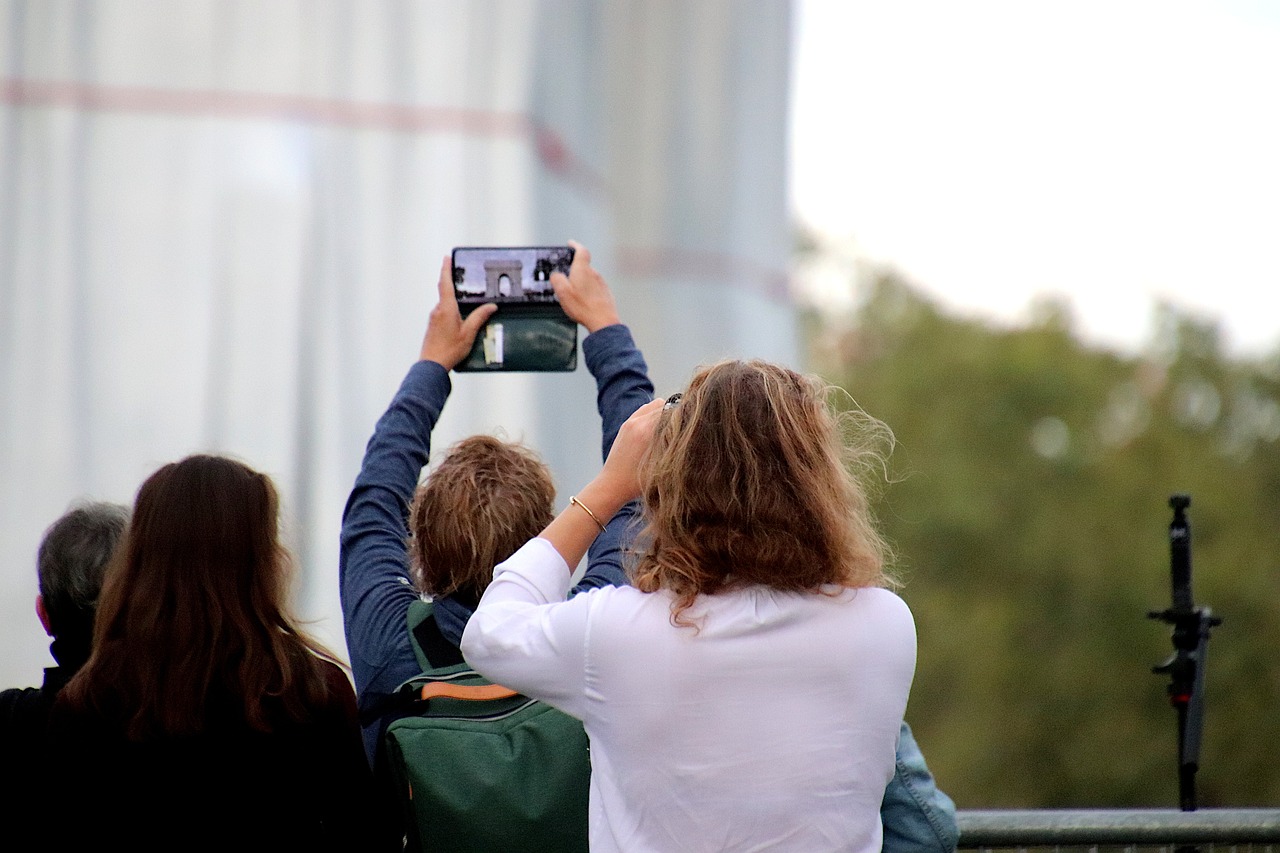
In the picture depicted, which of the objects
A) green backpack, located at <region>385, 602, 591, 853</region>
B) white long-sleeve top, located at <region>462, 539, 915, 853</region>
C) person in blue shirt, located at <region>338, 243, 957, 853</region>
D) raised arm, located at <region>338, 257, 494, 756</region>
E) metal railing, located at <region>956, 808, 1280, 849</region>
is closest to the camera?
white long-sleeve top, located at <region>462, 539, 915, 853</region>

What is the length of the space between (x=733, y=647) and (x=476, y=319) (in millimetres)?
876

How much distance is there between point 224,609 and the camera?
1.63 metres

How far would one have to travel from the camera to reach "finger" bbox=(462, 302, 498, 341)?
2.08m

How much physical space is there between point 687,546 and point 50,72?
2255 millimetres

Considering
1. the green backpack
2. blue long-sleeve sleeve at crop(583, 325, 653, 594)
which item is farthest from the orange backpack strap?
blue long-sleeve sleeve at crop(583, 325, 653, 594)

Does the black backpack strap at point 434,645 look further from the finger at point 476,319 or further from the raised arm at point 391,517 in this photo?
the finger at point 476,319

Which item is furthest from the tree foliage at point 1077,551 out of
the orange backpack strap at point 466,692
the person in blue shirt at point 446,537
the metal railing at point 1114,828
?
the orange backpack strap at point 466,692

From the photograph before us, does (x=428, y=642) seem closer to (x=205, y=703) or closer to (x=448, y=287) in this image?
(x=205, y=703)

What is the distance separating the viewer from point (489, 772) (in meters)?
1.56

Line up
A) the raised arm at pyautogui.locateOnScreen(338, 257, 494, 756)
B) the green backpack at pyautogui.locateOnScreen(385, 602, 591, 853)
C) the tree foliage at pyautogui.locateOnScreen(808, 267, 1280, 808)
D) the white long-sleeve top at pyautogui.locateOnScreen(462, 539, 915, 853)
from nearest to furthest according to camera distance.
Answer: the white long-sleeve top at pyautogui.locateOnScreen(462, 539, 915, 853) → the green backpack at pyautogui.locateOnScreen(385, 602, 591, 853) → the raised arm at pyautogui.locateOnScreen(338, 257, 494, 756) → the tree foliage at pyautogui.locateOnScreen(808, 267, 1280, 808)

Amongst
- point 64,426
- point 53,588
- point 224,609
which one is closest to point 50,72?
point 64,426

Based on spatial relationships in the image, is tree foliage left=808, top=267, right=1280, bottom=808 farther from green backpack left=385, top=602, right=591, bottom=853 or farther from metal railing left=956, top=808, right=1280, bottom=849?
green backpack left=385, top=602, right=591, bottom=853

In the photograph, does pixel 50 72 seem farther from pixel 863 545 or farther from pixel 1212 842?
pixel 1212 842

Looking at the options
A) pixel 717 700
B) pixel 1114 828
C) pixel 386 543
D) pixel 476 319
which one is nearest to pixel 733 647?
pixel 717 700
